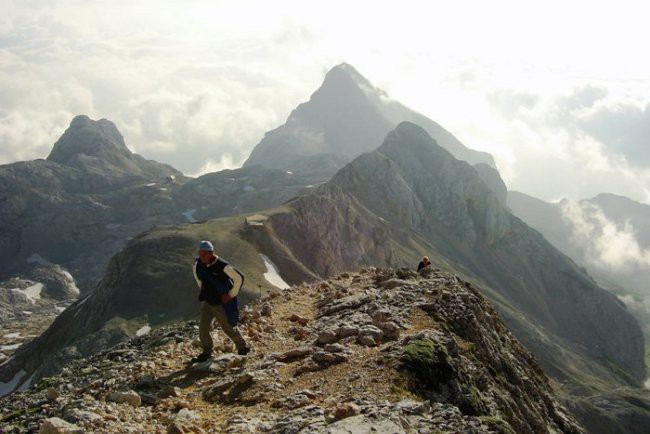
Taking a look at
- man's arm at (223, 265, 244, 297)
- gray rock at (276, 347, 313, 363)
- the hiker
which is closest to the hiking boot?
the hiker

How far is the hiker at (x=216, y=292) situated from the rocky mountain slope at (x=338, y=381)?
84 cm

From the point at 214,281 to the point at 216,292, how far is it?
1.23 ft

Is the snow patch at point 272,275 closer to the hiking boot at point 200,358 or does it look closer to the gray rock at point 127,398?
the hiking boot at point 200,358

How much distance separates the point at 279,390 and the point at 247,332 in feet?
20.0

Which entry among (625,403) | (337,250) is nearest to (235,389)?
(337,250)

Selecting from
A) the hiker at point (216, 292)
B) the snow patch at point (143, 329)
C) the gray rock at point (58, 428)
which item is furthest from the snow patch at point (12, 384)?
the gray rock at point (58, 428)

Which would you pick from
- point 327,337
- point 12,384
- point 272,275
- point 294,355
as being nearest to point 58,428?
point 294,355

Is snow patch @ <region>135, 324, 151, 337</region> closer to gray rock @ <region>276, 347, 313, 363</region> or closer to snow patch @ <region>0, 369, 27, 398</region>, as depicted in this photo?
snow patch @ <region>0, 369, 27, 398</region>

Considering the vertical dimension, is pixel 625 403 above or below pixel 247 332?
below

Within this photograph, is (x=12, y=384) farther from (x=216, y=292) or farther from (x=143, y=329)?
(x=216, y=292)

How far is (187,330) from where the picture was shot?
92.0ft

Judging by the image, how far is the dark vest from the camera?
732 inches

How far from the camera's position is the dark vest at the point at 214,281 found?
18.6 meters

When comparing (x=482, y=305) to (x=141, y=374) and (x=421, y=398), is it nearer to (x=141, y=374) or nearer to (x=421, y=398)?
(x=421, y=398)
